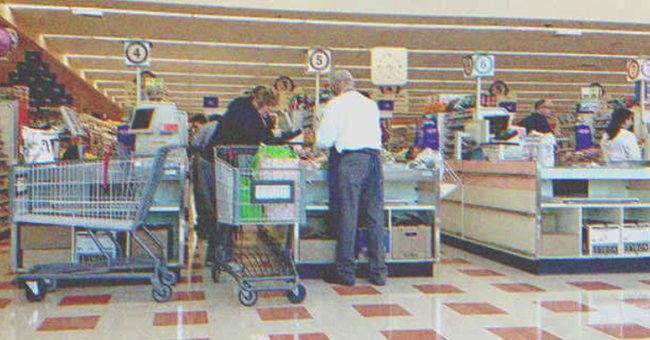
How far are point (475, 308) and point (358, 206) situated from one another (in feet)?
3.77

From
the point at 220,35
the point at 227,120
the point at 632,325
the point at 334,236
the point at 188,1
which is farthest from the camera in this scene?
the point at 220,35

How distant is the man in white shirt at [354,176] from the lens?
4.67 metres

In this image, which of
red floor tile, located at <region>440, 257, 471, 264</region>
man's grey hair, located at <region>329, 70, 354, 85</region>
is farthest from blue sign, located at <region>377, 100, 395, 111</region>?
man's grey hair, located at <region>329, 70, 354, 85</region>

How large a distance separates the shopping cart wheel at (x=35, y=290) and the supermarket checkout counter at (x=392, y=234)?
170 cm

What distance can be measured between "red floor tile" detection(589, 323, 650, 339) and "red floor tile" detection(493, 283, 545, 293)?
1012 millimetres

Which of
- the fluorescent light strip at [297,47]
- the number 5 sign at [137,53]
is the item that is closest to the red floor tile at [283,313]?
the number 5 sign at [137,53]

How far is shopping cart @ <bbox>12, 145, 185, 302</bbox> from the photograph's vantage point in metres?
3.96

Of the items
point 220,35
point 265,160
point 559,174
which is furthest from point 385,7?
point 265,160

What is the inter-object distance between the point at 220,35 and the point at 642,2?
674 cm

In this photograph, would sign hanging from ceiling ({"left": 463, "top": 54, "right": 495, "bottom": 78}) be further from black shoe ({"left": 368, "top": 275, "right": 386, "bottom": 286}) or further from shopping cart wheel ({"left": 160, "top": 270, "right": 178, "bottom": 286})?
shopping cart wheel ({"left": 160, "top": 270, "right": 178, "bottom": 286})

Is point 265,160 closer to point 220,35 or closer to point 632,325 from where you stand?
point 632,325

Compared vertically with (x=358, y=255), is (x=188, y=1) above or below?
above

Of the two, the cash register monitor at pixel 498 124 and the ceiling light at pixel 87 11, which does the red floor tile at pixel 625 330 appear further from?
the ceiling light at pixel 87 11

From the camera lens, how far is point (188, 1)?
29.8 feet
